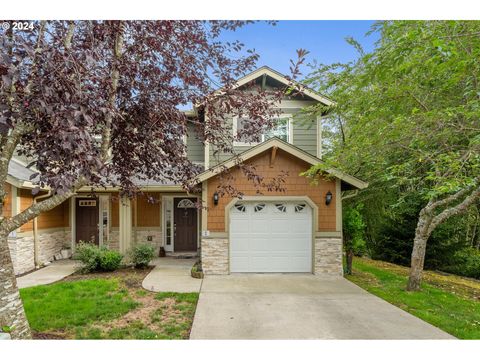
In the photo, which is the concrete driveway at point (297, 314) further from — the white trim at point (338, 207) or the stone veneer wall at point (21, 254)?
the stone veneer wall at point (21, 254)

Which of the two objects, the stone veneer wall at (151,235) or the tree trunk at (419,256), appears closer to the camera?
the tree trunk at (419,256)

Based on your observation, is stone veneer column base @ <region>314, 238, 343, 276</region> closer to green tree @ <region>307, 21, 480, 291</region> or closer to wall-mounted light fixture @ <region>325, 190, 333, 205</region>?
wall-mounted light fixture @ <region>325, 190, 333, 205</region>

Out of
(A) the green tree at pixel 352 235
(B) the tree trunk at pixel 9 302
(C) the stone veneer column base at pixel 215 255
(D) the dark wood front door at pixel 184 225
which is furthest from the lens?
(D) the dark wood front door at pixel 184 225

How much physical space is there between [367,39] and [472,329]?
514cm

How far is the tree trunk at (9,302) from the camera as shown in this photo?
10.6 feet

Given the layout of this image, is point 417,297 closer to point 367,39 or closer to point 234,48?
point 367,39

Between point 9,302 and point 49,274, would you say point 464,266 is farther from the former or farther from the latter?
point 49,274

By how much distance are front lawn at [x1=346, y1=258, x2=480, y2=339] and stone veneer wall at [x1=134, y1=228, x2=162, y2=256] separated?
5936mm

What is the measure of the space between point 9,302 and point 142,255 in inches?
185

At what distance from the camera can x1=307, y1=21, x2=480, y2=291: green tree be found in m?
4.18

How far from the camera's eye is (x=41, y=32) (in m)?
2.98

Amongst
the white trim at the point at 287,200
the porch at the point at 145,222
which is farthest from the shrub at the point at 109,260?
the white trim at the point at 287,200

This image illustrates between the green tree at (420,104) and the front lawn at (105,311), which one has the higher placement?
the green tree at (420,104)
